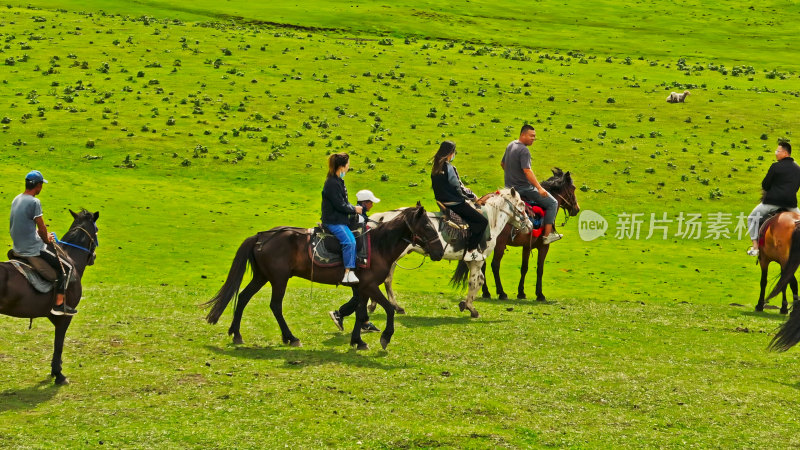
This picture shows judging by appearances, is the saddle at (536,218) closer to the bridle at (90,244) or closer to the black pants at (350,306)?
the black pants at (350,306)

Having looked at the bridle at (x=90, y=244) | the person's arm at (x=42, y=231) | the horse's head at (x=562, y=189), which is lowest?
the bridle at (x=90, y=244)

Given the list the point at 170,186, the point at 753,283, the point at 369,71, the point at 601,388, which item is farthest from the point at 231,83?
the point at 601,388

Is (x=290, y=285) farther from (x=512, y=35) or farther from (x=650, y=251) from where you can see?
(x=512, y=35)

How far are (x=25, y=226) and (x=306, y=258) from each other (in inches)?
210

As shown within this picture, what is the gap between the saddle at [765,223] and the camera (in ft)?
74.7

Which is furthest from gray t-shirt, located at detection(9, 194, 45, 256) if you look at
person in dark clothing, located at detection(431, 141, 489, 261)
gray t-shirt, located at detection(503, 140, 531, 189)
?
gray t-shirt, located at detection(503, 140, 531, 189)

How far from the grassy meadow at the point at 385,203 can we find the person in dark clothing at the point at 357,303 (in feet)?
1.47

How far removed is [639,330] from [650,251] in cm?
1657

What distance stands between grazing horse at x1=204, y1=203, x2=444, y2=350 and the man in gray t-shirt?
5421mm

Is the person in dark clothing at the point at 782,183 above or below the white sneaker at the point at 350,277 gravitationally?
above

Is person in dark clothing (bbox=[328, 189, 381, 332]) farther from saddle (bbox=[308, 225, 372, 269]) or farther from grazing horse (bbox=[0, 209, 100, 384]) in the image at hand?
grazing horse (bbox=[0, 209, 100, 384])

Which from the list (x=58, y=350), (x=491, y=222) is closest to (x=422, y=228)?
(x=491, y=222)

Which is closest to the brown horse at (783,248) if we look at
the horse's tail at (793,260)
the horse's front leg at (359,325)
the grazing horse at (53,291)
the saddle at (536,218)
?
the horse's tail at (793,260)

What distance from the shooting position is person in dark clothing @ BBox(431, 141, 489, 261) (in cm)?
1930
